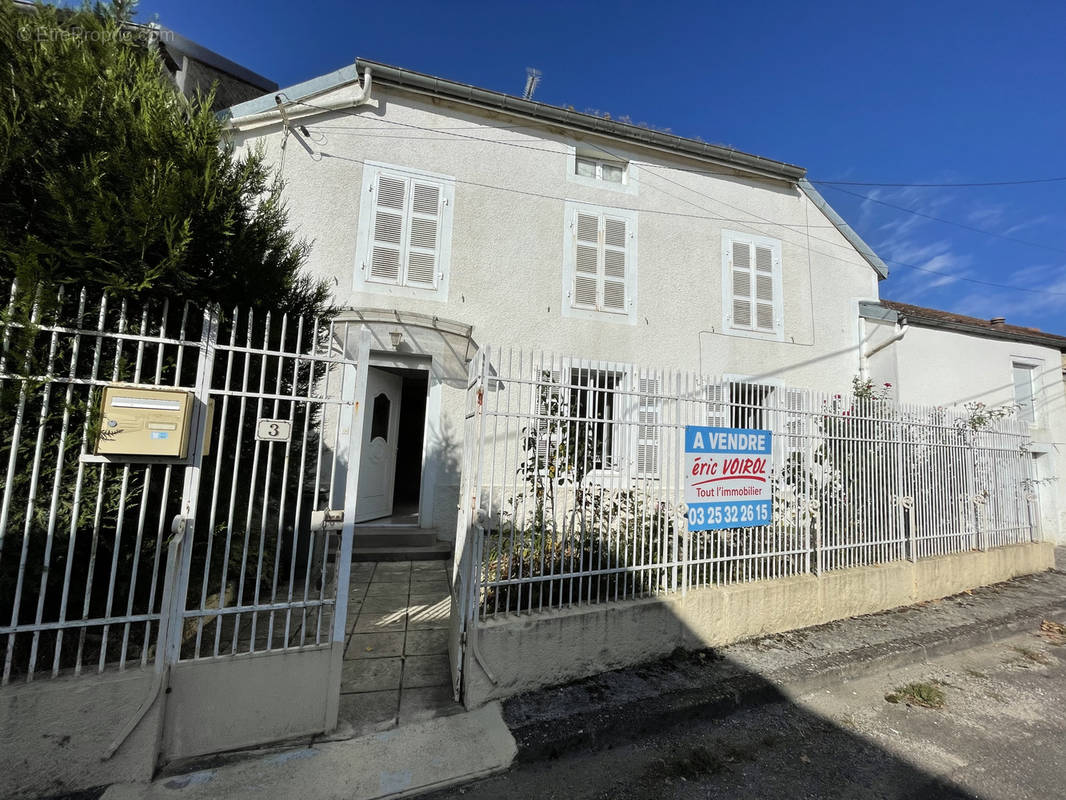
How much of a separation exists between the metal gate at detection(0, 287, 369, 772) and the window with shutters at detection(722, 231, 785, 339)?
7303 mm

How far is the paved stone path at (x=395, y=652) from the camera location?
2914 millimetres

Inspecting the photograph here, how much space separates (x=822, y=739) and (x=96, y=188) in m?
5.25

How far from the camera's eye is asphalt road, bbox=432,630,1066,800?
2.51 metres

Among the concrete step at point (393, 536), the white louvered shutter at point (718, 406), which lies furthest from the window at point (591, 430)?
the concrete step at point (393, 536)

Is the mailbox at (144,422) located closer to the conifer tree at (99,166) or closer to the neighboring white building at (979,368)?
the conifer tree at (99,166)

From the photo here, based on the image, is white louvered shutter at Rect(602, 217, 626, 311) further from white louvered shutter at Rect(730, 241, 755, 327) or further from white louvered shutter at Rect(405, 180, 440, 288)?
white louvered shutter at Rect(405, 180, 440, 288)

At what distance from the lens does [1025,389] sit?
1005cm

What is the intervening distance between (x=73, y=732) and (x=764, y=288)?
386 inches

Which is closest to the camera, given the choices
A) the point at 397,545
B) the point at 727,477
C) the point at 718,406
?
the point at 727,477

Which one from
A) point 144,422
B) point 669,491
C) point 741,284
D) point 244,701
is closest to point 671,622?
point 669,491

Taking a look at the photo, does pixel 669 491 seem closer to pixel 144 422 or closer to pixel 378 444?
pixel 144 422

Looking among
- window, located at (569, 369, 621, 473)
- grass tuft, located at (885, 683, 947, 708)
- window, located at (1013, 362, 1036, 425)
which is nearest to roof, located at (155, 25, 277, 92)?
window, located at (569, 369, 621, 473)

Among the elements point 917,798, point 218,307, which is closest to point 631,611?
point 917,798

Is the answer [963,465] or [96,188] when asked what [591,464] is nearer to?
[96,188]
